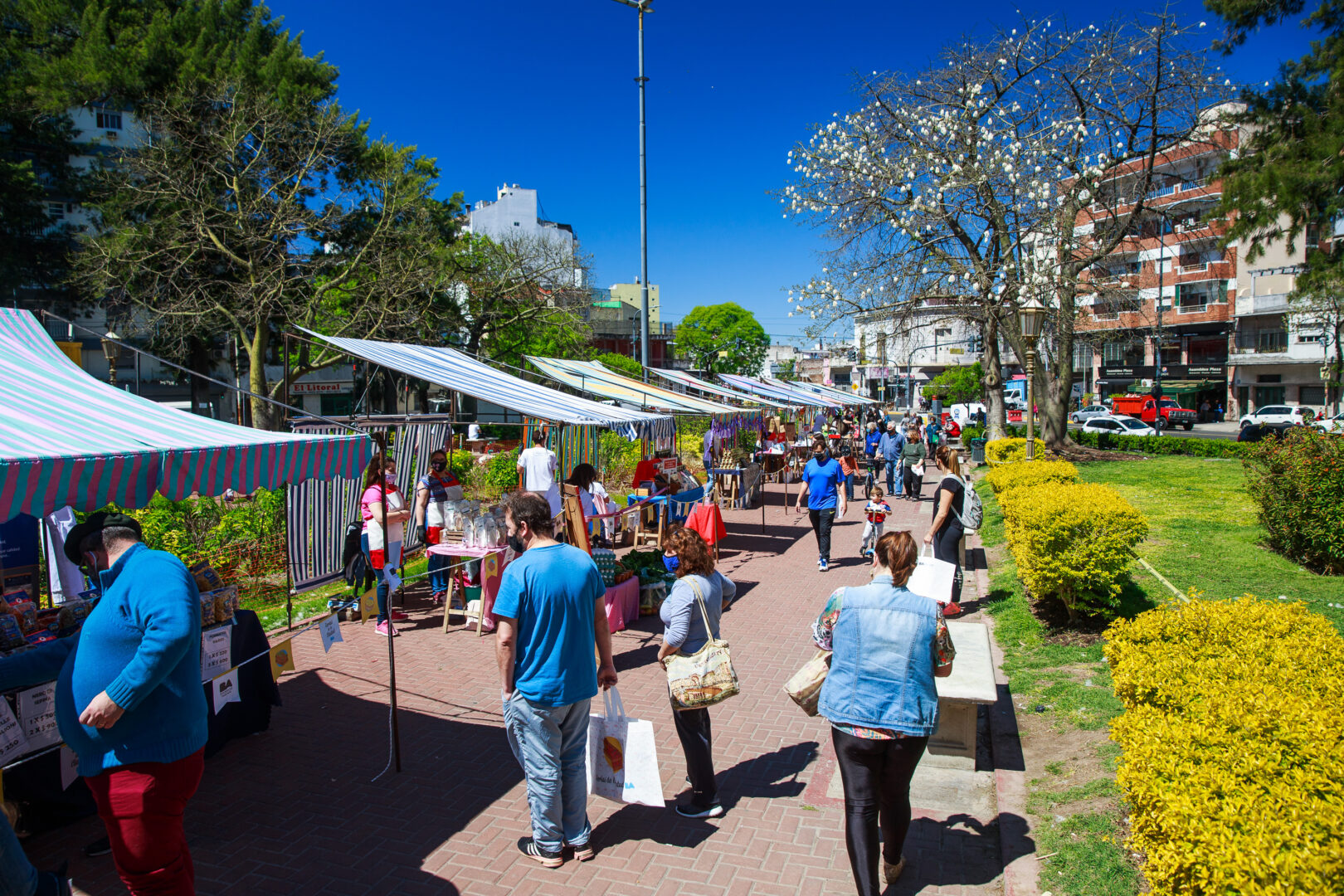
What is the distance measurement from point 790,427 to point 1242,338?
3666cm

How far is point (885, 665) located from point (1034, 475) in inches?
327

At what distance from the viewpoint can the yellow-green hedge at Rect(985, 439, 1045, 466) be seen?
730 inches

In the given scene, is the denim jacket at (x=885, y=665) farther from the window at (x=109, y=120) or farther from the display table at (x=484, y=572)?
the window at (x=109, y=120)

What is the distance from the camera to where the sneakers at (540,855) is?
13.1 feet

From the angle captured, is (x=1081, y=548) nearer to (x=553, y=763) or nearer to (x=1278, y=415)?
(x=553, y=763)

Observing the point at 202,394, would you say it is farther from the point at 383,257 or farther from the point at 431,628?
the point at 431,628

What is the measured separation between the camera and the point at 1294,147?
1129 cm

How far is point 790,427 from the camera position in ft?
94.1

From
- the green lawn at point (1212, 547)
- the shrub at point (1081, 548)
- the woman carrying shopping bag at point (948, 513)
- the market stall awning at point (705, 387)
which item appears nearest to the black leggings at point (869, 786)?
the shrub at point (1081, 548)

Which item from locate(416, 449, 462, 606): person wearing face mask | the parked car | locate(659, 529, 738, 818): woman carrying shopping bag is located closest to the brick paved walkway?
locate(659, 529, 738, 818): woman carrying shopping bag

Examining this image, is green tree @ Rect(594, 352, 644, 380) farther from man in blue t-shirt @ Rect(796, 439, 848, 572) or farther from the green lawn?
man in blue t-shirt @ Rect(796, 439, 848, 572)

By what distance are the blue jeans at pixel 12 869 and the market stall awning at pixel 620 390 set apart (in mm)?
10650

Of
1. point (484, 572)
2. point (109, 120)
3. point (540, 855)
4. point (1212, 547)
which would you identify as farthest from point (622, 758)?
point (109, 120)

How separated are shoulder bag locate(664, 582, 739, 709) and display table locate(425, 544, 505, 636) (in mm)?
3556
